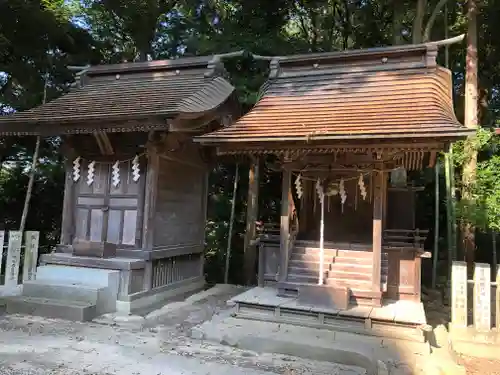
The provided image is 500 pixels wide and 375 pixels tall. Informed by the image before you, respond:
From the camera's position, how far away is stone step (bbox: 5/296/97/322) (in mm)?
6669

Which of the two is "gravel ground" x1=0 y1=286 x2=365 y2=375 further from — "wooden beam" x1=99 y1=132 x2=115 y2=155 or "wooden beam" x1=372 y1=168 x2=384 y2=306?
"wooden beam" x1=99 y1=132 x2=115 y2=155

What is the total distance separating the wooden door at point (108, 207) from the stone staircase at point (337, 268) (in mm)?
3003

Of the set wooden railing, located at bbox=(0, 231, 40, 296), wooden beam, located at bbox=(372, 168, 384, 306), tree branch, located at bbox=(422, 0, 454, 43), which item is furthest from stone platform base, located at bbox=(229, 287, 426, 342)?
tree branch, located at bbox=(422, 0, 454, 43)

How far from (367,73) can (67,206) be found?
6460 mm

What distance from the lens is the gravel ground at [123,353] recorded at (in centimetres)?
473

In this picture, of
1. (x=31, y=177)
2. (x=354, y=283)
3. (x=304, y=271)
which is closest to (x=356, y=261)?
(x=354, y=283)

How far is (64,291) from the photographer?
7.06m

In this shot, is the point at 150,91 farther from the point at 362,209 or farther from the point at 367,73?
the point at 362,209

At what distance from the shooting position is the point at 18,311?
698 centimetres

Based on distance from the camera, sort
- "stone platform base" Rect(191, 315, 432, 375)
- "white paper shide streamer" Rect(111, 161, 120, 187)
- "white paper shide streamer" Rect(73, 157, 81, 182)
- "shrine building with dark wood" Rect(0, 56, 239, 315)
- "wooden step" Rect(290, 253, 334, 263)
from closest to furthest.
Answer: "stone platform base" Rect(191, 315, 432, 375), "wooden step" Rect(290, 253, 334, 263), "shrine building with dark wood" Rect(0, 56, 239, 315), "white paper shide streamer" Rect(111, 161, 120, 187), "white paper shide streamer" Rect(73, 157, 81, 182)

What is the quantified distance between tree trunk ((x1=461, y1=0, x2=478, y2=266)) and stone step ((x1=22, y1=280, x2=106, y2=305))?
725 cm

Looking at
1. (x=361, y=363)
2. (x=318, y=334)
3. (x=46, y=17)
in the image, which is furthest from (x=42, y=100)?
(x=361, y=363)

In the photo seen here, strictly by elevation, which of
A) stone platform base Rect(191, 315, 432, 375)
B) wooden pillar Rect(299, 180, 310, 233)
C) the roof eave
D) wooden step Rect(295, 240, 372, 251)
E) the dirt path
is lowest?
the dirt path

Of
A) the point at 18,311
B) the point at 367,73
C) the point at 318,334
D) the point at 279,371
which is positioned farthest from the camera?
the point at 367,73
